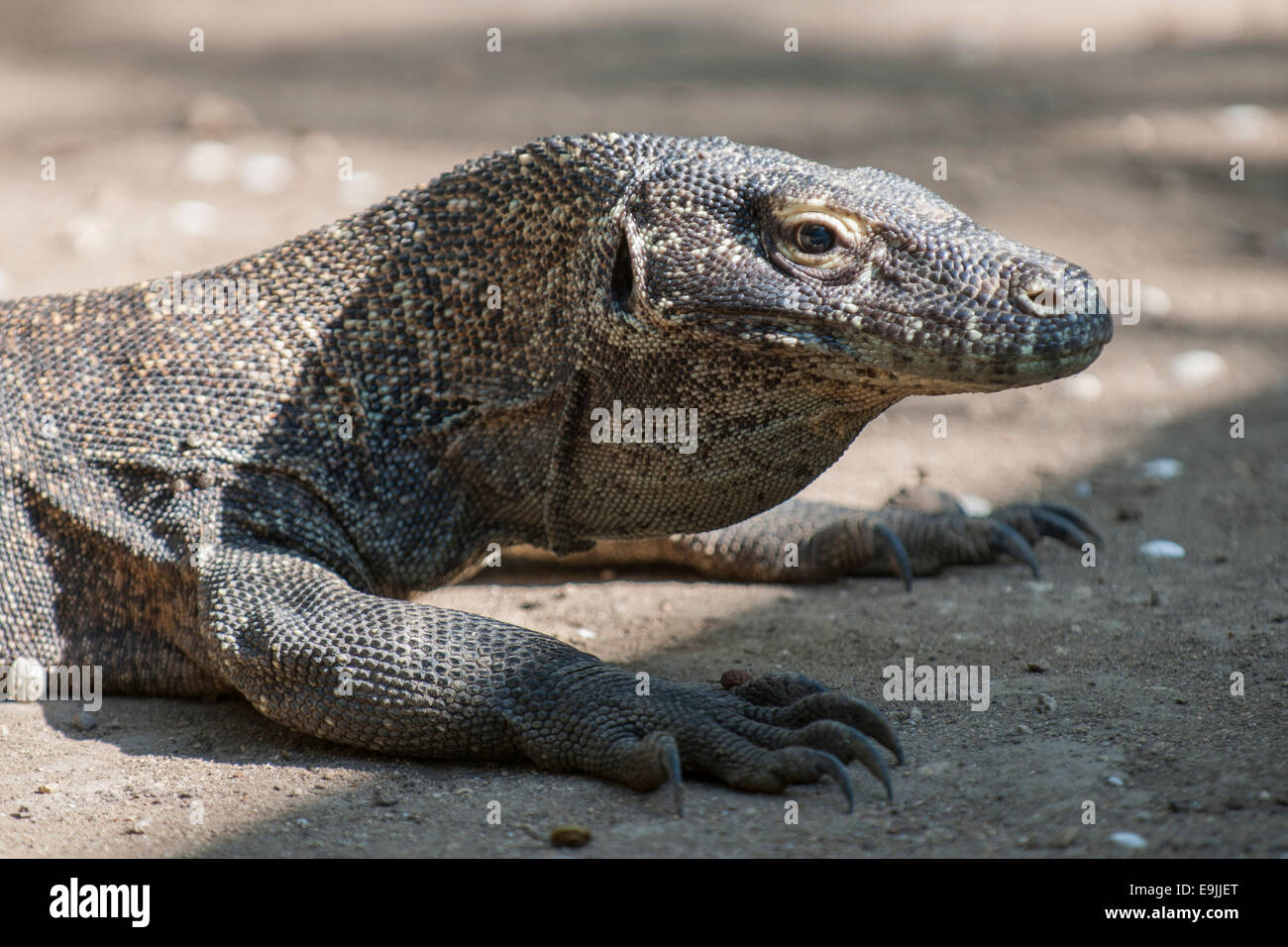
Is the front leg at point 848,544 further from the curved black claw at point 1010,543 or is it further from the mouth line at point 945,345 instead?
the mouth line at point 945,345

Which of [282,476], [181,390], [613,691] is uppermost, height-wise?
[181,390]

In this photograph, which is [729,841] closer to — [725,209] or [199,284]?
[725,209]

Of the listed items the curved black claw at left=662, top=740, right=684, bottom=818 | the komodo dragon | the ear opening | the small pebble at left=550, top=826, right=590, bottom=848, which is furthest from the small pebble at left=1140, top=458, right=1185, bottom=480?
the small pebble at left=550, top=826, right=590, bottom=848

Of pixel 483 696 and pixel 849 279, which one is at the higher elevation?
pixel 849 279

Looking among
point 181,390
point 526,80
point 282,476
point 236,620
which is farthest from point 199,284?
point 526,80

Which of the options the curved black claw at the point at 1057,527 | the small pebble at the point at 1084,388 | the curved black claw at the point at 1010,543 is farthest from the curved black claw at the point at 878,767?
the small pebble at the point at 1084,388

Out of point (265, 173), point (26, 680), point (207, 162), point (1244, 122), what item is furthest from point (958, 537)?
point (1244, 122)

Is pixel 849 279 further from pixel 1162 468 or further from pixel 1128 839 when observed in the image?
pixel 1162 468
